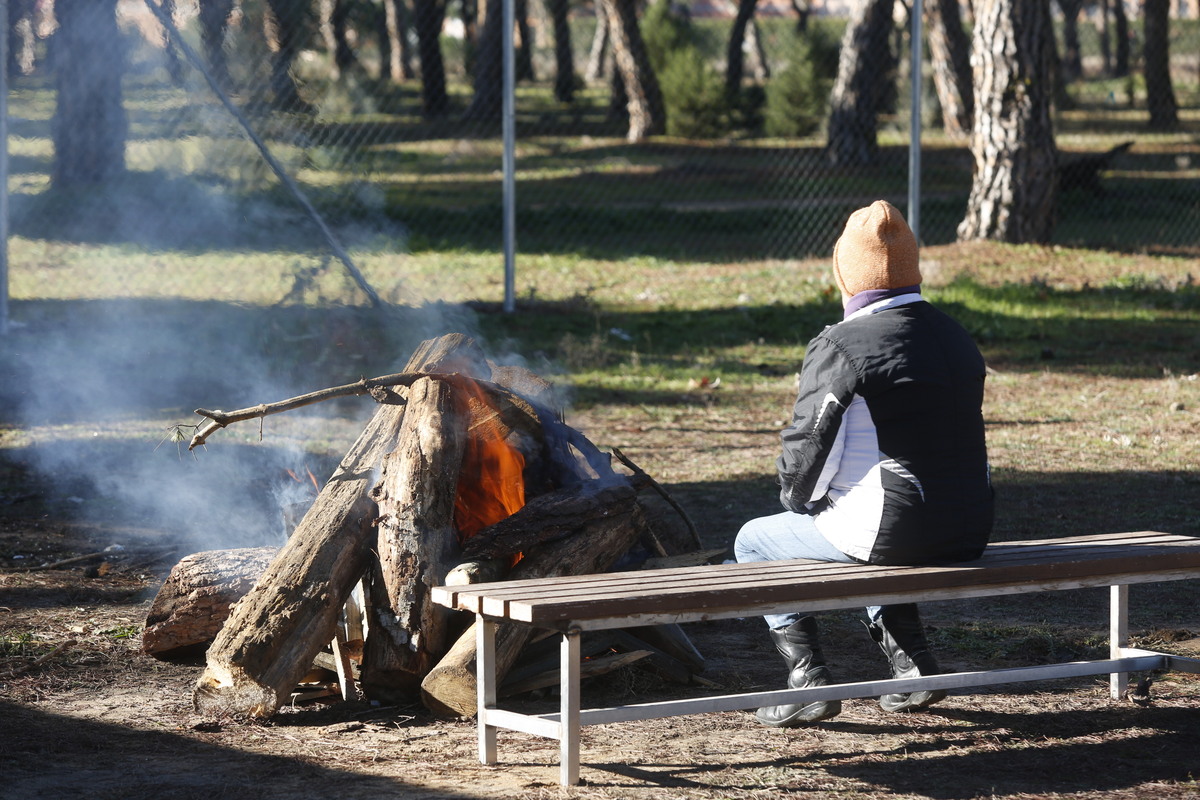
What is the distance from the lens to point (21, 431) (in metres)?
7.98

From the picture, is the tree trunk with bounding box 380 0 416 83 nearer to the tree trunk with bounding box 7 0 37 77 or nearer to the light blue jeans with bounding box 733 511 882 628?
the tree trunk with bounding box 7 0 37 77

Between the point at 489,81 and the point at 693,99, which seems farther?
the point at 693,99

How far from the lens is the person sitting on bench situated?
140 inches

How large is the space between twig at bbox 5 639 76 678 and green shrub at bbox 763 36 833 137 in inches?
899

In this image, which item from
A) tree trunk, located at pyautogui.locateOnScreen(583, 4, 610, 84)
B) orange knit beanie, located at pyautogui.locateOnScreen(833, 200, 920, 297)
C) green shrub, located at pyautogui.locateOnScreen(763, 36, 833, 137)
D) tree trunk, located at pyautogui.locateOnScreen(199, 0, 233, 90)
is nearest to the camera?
orange knit beanie, located at pyautogui.locateOnScreen(833, 200, 920, 297)

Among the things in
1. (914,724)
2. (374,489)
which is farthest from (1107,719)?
(374,489)

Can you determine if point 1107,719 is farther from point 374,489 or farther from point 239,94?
point 239,94

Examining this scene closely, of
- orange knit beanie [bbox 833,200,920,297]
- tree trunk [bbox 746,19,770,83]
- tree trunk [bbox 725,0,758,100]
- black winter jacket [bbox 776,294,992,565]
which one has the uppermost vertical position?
tree trunk [bbox 746,19,770,83]

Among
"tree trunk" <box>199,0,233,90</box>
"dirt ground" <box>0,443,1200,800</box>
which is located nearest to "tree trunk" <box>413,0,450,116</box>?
"tree trunk" <box>199,0,233,90</box>

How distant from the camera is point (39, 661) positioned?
4.42 meters

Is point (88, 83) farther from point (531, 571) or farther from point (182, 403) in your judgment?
point (531, 571)

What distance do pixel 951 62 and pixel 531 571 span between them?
71.4 feet

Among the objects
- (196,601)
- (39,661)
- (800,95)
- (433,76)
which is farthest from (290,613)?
(800,95)

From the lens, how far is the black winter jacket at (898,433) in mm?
3555
